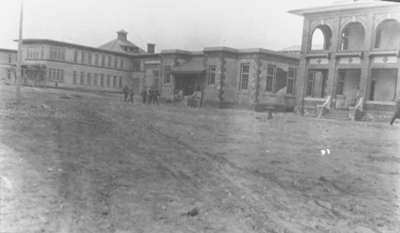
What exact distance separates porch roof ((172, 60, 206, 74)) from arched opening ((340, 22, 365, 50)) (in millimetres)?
12120

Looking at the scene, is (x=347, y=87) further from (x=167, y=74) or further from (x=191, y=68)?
(x=167, y=74)

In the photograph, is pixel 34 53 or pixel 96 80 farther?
pixel 96 80

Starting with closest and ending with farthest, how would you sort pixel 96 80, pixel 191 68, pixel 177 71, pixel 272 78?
pixel 272 78 < pixel 191 68 < pixel 177 71 < pixel 96 80

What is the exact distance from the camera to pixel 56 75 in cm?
5225

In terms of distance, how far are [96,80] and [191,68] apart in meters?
22.7

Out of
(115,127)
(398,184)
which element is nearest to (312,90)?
(115,127)

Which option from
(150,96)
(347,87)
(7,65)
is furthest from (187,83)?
(7,65)

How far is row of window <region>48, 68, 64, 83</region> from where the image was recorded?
169 feet

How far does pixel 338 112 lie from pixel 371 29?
557 cm

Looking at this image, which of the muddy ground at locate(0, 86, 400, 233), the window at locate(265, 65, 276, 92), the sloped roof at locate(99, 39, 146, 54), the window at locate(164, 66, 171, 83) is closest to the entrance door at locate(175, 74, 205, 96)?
the window at locate(164, 66, 171, 83)

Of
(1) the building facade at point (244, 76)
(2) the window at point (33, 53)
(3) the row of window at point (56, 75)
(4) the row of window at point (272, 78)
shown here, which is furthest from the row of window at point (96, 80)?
(4) the row of window at point (272, 78)

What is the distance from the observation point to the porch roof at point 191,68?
126 feet

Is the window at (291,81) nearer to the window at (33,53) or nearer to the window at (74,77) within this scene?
the window at (74,77)

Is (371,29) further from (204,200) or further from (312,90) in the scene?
(204,200)
